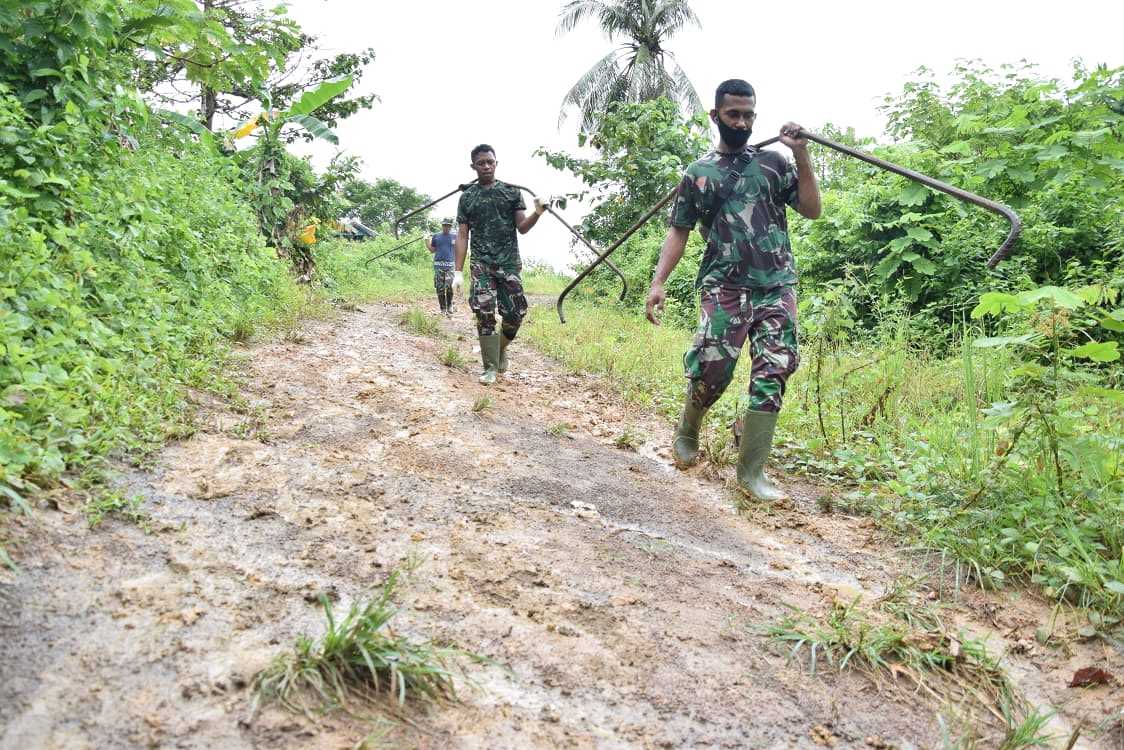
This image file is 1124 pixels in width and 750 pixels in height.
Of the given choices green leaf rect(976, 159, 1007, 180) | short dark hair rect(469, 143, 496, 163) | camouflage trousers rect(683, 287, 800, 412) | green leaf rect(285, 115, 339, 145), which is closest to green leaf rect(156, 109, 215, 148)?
green leaf rect(285, 115, 339, 145)

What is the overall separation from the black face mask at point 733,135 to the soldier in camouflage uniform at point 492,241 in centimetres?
262

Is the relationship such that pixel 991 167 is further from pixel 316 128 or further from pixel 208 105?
pixel 208 105

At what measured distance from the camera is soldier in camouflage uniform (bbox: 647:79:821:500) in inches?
144

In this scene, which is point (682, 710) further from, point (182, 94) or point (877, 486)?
point (182, 94)

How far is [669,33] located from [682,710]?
27653mm

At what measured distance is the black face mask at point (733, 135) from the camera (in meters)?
3.71

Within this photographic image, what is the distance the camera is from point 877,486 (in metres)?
3.93

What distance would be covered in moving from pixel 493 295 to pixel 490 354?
1.78 feet

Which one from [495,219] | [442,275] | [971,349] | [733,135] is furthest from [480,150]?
[442,275]

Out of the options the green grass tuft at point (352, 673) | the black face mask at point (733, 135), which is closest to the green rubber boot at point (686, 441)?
the black face mask at point (733, 135)

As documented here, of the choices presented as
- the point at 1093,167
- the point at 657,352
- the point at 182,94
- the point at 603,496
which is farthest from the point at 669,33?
the point at 603,496

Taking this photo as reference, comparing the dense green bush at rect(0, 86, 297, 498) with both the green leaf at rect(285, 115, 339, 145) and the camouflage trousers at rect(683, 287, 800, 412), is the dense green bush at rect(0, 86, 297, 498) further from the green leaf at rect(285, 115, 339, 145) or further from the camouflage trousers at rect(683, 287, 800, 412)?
the green leaf at rect(285, 115, 339, 145)

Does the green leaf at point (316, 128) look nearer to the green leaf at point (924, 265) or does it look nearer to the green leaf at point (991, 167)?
the green leaf at point (924, 265)

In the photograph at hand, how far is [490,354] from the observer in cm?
648
